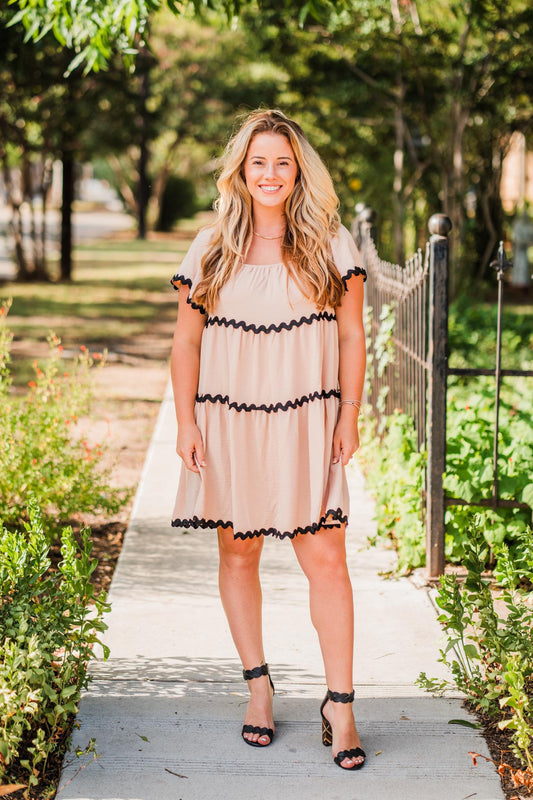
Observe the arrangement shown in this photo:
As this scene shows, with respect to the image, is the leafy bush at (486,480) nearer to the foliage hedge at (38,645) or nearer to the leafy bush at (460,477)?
the leafy bush at (460,477)

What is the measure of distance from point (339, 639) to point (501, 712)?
0.58 metres

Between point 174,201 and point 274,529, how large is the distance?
36.1 m

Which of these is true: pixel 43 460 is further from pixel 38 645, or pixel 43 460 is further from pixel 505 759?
pixel 505 759

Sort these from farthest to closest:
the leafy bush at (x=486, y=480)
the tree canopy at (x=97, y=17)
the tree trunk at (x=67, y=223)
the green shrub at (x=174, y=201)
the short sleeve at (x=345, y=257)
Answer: the green shrub at (x=174, y=201) → the tree trunk at (x=67, y=223) → the tree canopy at (x=97, y=17) → the leafy bush at (x=486, y=480) → the short sleeve at (x=345, y=257)

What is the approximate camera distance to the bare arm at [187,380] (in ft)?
10.0

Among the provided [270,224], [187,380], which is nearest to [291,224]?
[270,224]

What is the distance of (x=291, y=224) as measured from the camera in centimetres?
299

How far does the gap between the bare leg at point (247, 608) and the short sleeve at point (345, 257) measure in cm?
86

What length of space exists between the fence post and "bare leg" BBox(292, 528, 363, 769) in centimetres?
141

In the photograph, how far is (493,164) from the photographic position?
16141 mm

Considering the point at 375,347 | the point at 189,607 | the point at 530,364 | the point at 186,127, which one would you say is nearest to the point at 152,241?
the point at 186,127

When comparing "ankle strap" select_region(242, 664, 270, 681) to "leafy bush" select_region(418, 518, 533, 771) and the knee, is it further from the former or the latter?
"leafy bush" select_region(418, 518, 533, 771)

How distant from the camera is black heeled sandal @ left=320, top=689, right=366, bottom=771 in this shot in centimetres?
296

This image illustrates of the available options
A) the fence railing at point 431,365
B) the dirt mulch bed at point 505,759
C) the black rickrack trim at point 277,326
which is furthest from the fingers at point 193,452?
the fence railing at point 431,365
